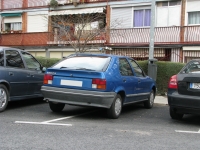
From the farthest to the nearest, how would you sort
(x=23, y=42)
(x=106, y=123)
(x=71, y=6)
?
(x=23, y=42)
(x=71, y=6)
(x=106, y=123)

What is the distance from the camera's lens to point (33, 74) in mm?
8727

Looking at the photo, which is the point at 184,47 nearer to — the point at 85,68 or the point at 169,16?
the point at 169,16

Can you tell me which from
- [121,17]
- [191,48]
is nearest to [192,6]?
[191,48]

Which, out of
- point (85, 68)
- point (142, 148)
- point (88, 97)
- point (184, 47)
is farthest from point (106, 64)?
point (184, 47)

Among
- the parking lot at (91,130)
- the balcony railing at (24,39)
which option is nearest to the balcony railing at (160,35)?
the balcony railing at (24,39)

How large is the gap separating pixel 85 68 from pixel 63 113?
4.77 ft

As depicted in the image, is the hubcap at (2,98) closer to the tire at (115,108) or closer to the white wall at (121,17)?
the tire at (115,108)

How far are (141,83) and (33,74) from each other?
10.2 ft

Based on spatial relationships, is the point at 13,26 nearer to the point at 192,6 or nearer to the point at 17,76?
the point at 192,6

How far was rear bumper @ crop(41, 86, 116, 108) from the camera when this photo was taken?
21.8 feet

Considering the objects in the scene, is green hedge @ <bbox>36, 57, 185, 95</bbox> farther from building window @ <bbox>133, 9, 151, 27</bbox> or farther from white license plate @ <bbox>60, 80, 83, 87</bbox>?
building window @ <bbox>133, 9, 151, 27</bbox>

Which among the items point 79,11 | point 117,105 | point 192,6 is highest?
point 79,11

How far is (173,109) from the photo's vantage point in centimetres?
706

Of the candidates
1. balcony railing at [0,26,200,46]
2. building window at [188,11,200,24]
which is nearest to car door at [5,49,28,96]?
balcony railing at [0,26,200,46]
